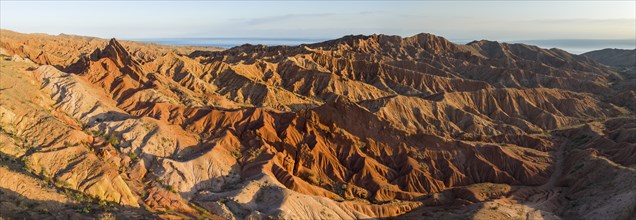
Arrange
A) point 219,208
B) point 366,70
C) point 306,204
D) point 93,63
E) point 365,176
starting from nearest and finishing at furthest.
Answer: point 219,208
point 306,204
point 365,176
point 93,63
point 366,70

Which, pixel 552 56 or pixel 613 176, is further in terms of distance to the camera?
pixel 552 56

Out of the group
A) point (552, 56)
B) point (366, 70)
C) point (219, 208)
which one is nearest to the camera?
point (219, 208)

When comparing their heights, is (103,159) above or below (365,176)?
above

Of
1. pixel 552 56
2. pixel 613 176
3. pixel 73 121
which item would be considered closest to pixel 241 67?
pixel 73 121

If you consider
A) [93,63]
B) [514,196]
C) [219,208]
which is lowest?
[514,196]

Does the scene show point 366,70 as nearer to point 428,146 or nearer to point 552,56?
point 428,146

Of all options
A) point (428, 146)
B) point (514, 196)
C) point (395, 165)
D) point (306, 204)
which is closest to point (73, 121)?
point (306, 204)
